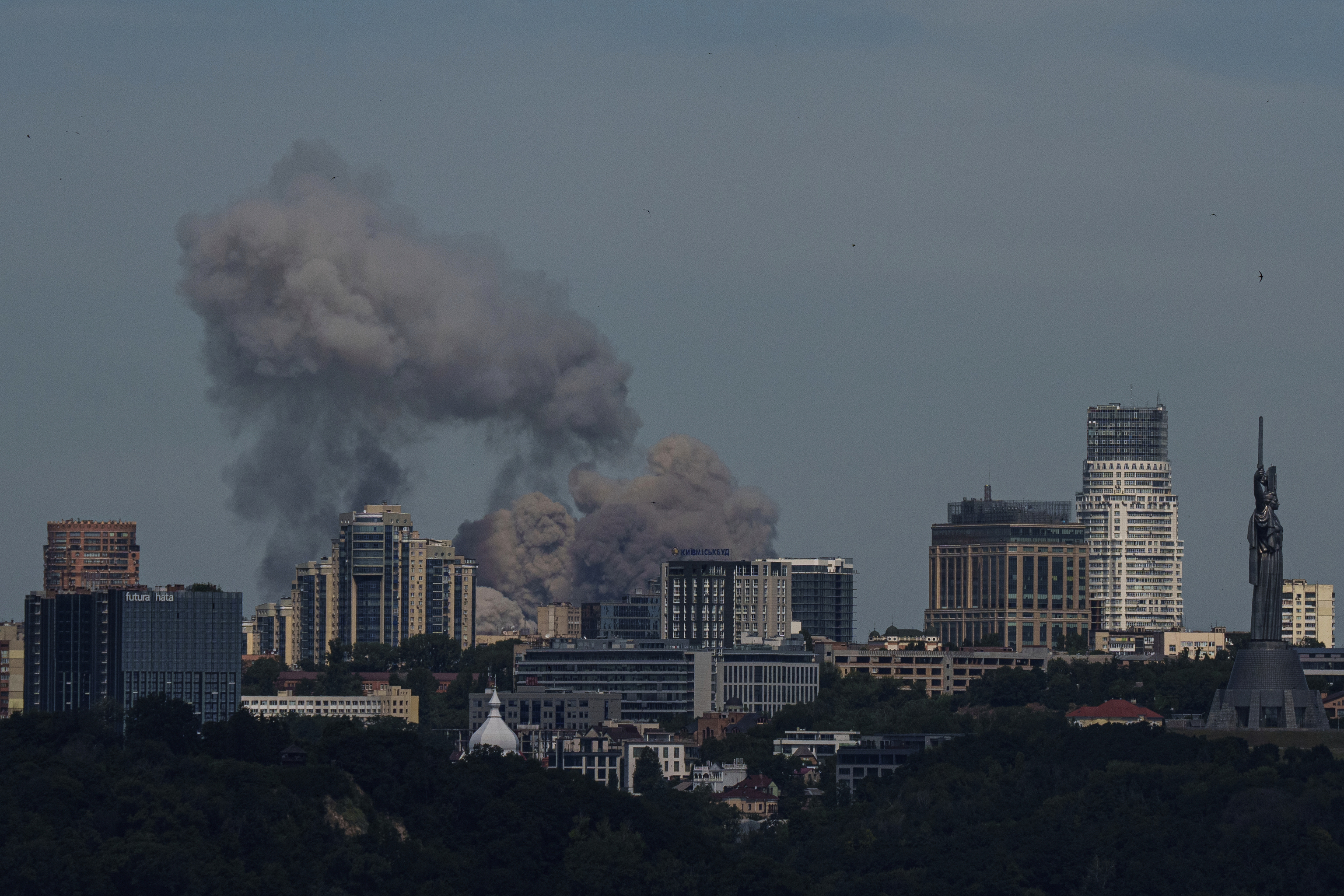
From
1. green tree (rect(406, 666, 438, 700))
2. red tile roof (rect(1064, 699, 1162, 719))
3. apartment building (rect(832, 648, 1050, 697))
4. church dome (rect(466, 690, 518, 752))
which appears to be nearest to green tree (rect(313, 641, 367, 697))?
green tree (rect(406, 666, 438, 700))

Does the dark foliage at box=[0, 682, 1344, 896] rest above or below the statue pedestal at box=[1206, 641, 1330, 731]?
below

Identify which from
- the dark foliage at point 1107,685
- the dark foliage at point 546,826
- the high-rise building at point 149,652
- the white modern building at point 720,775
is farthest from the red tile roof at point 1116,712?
the dark foliage at point 546,826

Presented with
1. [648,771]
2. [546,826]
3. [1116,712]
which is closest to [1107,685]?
[1116,712]

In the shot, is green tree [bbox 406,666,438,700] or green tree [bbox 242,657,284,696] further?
green tree [bbox 242,657,284,696]

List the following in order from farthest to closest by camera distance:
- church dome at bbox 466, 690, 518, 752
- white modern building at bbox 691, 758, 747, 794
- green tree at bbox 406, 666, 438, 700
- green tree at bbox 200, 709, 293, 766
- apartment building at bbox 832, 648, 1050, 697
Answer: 1. apartment building at bbox 832, 648, 1050, 697
2. green tree at bbox 406, 666, 438, 700
3. white modern building at bbox 691, 758, 747, 794
4. church dome at bbox 466, 690, 518, 752
5. green tree at bbox 200, 709, 293, 766

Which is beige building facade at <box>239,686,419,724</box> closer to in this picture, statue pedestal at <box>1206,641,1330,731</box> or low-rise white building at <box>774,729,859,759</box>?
low-rise white building at <box>774,729,859,759</box>

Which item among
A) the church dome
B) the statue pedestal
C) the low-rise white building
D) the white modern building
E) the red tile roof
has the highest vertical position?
the statue pedestal

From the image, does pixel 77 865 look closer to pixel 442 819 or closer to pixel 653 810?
pixel 442 819
